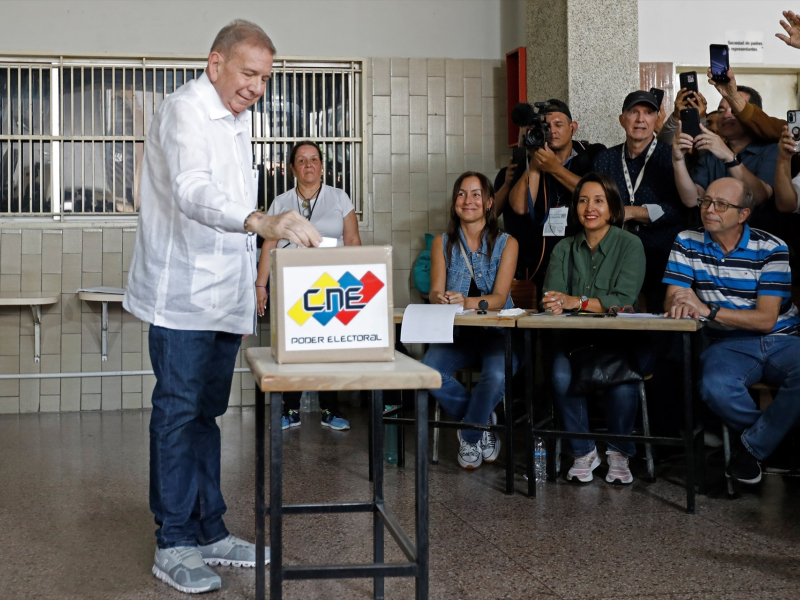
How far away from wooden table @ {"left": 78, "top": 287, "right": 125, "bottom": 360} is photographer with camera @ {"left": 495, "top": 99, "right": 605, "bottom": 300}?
2.33m

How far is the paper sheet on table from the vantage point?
311 cm

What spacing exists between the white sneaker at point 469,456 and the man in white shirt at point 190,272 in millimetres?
1522

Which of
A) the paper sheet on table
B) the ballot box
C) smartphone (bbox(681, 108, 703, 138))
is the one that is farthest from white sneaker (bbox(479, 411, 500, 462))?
the ballot box

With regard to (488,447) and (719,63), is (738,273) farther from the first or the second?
(488,447)

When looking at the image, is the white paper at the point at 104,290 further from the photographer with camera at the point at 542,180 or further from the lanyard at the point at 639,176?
the lanyard at the point at 639,176

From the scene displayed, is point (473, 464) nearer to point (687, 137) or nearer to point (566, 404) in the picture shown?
point (566, 404)

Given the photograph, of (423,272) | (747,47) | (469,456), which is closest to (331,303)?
(469,456)

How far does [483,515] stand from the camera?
9.48 ft

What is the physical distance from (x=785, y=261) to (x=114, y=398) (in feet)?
13.2

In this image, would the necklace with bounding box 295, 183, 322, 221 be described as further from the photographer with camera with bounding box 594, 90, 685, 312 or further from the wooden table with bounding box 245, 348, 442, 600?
the wooden table with bounding box 245, 348, 442, 600

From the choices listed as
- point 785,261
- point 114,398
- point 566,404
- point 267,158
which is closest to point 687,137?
point 785,261

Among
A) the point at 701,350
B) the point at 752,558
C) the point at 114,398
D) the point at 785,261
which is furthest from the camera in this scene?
the point at 114,398

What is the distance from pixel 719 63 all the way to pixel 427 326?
1834 millimetres

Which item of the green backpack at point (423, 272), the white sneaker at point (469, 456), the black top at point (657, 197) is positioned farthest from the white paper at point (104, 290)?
the black top at point (657, 197)
